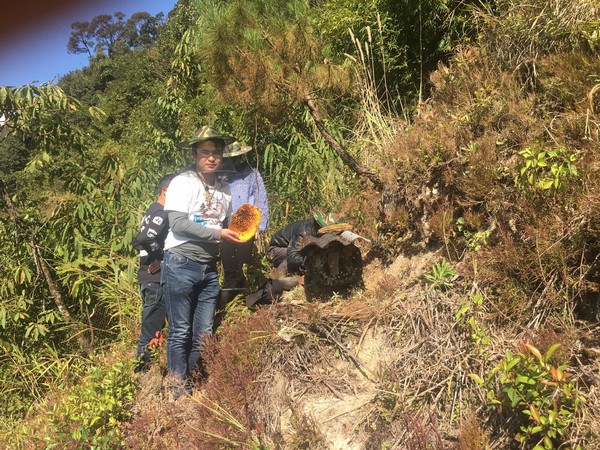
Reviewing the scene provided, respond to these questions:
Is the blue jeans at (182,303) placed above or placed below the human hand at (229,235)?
below

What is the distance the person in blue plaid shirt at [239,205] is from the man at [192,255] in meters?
0.42

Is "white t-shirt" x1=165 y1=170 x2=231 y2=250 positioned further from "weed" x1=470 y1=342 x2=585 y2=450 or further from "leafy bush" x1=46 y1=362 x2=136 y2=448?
"weed" x1=470 y1=342 x2=585 y2=450

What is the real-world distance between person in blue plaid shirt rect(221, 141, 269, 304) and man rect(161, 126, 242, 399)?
16.7 inches

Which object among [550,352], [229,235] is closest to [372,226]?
[229,235]

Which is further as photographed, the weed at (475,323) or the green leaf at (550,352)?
the weed at (475,323)

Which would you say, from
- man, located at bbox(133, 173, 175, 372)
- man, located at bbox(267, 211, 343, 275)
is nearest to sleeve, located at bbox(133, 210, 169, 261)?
man, located at bbox(133, 173, 175, 372)

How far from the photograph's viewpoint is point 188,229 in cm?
311

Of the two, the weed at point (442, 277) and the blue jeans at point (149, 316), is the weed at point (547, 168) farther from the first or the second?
the blue jeans at point (149, 316)

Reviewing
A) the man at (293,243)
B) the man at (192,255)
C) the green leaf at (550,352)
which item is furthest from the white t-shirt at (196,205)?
the green leaf at (550,352)

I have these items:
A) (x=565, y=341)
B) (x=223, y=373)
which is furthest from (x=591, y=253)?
(x=223, y=373)

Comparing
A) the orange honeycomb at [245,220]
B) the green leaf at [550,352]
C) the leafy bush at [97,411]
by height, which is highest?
the orange honeycomb at [245,220]

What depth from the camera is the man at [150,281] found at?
11.3 ft

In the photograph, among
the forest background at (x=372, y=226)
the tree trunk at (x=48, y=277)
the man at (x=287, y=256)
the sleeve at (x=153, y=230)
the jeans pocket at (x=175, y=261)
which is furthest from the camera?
the tree trunk at (x=48, y=277)

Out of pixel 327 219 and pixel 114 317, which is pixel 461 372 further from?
pixel 114 317
